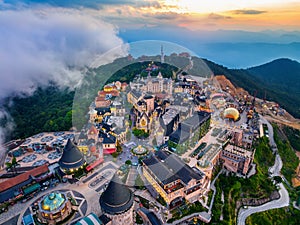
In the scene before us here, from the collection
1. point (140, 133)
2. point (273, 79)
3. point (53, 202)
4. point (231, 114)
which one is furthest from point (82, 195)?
point (273, 79)

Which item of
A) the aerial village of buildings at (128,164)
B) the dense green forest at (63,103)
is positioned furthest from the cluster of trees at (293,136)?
the dense green forest at (63,103)

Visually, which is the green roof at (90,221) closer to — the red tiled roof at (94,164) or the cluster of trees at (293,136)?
the red tiled roof at (94,164)

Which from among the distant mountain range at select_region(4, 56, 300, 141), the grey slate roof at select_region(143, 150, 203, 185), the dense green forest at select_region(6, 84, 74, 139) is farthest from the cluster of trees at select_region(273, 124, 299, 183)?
the dense green forest at select_region(6, 84, 74, 139)

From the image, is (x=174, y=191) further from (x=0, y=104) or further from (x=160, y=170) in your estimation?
(x=0, y=104)

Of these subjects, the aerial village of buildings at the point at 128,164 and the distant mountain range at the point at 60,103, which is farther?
the distant mountain range at the point at 60,103

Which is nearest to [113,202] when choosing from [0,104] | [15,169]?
[15,169]

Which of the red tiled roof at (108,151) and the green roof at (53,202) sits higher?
the green roof at (53,202)

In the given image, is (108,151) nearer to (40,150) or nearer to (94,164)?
(94,164)
